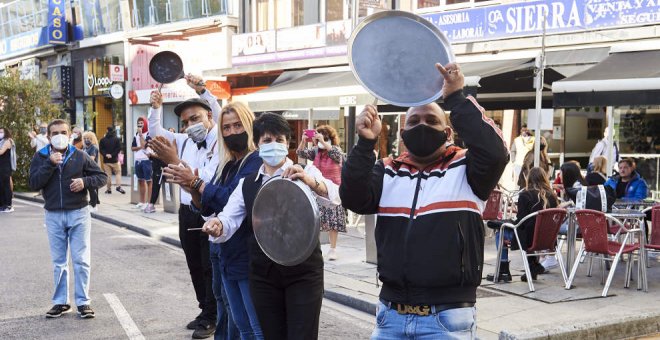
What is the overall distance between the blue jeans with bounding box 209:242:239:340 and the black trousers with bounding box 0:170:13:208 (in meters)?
12.3

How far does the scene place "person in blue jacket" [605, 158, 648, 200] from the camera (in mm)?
10156

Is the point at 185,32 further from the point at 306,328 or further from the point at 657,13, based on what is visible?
the point at 306,328

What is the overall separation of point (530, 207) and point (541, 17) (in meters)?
7.99

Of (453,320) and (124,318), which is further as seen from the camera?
(124,318)

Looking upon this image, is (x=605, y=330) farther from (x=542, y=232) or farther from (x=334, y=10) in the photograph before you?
(x=334, y=10)

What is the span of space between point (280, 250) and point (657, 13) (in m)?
11.8

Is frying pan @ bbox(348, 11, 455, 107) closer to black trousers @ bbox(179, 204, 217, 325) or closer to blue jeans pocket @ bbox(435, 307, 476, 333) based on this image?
blue jeans pocket @ bbox(435, 307, 476, 333)

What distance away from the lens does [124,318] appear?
6688 mm

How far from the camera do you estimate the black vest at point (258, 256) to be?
3.83 metres

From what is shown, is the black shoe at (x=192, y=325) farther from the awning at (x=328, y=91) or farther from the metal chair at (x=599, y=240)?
the awning at (x=328, y=91)

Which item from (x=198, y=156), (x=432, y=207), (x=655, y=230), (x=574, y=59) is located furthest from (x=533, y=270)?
(x=574, y=59)

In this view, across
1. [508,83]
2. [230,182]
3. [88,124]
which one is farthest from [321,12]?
[230,182]

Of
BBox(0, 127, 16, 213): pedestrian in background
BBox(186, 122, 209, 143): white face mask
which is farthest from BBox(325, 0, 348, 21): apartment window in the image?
BBox(186, 122, 209, 143): white face mask

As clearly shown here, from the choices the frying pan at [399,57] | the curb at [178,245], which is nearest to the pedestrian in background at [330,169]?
the curb at [178,245]
